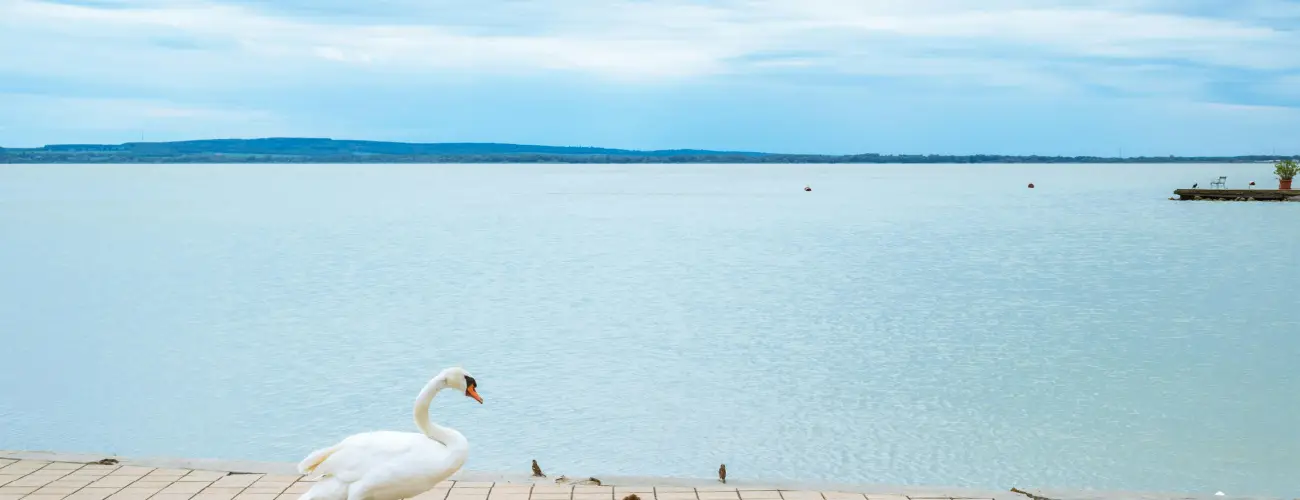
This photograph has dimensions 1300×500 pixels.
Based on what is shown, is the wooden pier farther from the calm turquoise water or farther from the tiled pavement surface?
the tiled pavement surface

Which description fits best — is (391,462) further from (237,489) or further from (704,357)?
(704,357)

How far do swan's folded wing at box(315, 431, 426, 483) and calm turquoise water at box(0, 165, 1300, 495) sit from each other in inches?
258

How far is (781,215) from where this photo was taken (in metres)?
85.2

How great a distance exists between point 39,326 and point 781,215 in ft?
204

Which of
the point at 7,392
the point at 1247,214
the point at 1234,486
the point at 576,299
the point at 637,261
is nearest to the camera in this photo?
the point at 1234,486

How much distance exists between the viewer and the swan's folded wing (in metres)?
7.57

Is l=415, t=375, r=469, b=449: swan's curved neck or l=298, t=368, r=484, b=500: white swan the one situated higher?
l=415, t=375, r=469, b=449: swan's curved neck

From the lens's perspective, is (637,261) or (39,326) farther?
(637,261)

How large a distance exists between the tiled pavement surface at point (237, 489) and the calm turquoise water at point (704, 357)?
5.12 meters

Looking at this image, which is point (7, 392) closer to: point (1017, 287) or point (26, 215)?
point (1017, 287)

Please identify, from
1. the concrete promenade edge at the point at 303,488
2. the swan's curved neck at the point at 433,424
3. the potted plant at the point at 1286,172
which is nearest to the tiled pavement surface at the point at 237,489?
the concrete promenade edge at the point at 303,488

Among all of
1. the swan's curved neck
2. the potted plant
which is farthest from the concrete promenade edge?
the potted plant

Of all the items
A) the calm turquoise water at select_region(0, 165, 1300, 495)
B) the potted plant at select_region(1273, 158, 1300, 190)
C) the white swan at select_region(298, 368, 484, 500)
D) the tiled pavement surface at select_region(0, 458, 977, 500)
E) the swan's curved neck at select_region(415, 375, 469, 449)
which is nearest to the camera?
the white swan at select_region(298, 368, 484, 500)

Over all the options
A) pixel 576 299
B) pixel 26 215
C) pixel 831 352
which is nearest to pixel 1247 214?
pixel 576 299
